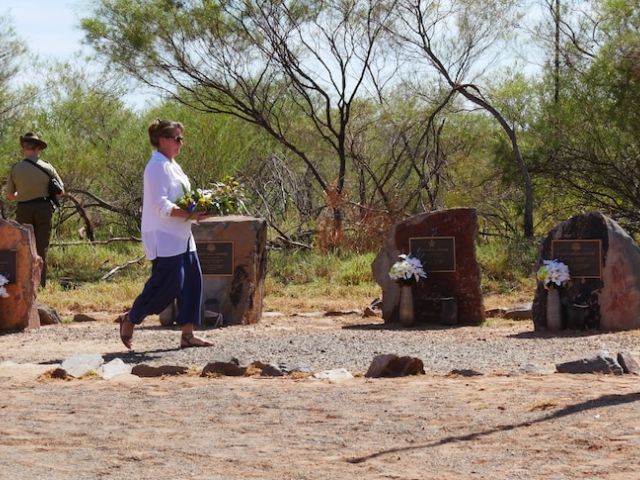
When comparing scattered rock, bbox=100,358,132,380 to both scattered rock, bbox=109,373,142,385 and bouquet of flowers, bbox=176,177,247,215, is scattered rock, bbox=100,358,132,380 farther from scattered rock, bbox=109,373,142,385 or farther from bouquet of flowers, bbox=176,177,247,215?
bouquet of flowers, bbox=176,177,247,215

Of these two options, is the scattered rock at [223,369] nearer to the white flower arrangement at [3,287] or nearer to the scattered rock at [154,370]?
the scattered rock at [154,370]

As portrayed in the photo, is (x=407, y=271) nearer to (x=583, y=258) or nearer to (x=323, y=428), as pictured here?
(x=583, y=258)

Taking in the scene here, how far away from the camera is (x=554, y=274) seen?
1165 cm

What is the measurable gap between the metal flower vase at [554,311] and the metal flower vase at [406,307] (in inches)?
52.2

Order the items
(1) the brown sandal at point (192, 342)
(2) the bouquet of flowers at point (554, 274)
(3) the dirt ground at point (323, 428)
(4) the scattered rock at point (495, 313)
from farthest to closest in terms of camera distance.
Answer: (4) the scattered rock at point (495, 313)
(2) the bouquet of flowers at point (554, 274)
(1) the brown sandal at point (192, 342)
(3) the dirt ground at point (323, 428)

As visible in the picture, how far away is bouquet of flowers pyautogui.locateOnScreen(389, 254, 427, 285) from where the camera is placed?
12.3 meters

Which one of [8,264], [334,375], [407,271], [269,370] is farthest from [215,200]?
[8,264]

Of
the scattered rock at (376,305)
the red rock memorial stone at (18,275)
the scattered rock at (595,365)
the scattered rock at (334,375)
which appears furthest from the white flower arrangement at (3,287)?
the scattered rock at (595,365)

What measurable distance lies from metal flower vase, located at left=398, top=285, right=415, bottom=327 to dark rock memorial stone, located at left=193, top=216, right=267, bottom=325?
1.34 metres

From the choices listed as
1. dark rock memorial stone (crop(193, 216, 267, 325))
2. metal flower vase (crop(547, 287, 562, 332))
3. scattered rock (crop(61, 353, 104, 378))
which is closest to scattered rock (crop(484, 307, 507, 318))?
metal flower vase (crop(547, 287, 562, 332))

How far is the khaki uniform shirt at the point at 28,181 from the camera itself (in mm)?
14062

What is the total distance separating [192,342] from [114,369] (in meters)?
1.43

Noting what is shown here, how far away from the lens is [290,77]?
2088cm

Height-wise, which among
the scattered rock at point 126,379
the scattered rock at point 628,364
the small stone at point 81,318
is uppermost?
the small stone at point 81,318
